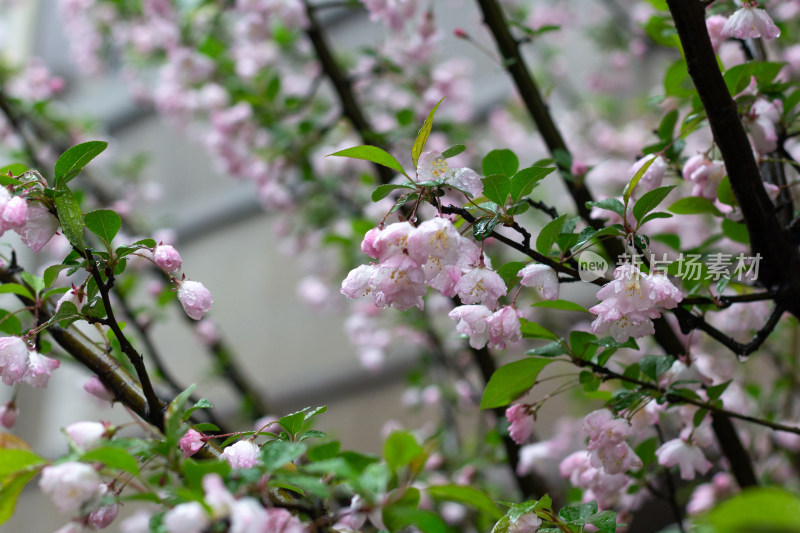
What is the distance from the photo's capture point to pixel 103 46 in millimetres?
2486

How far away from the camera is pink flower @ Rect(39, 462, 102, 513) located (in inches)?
16.6

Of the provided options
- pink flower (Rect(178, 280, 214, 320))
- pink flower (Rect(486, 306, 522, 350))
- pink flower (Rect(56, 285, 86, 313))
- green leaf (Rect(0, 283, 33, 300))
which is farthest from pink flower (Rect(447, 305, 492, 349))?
green leaf (Rect(0, 283, 33, 300))

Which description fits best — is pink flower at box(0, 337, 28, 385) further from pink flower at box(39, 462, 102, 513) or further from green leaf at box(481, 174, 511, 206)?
green leaf at box(481, 174, 511, 206)

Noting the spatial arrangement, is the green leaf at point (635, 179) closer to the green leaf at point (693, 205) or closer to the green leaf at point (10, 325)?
→ the green leaf at point (693, 205)

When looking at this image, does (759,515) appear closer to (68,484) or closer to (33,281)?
(68,484)

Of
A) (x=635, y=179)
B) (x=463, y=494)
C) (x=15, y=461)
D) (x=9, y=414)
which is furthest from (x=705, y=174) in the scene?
(x=9, y=414)

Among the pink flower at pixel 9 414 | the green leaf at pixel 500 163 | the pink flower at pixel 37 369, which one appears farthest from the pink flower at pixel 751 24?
the pink flower at pixel 9 414

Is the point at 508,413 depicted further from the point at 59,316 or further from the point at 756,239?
the point at 59,316

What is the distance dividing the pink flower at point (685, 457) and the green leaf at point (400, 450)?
42cm

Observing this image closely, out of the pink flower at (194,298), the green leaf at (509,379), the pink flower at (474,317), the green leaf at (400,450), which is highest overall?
the pink flower at (194,298)

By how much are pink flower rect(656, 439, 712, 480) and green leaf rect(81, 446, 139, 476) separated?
0.57 meters

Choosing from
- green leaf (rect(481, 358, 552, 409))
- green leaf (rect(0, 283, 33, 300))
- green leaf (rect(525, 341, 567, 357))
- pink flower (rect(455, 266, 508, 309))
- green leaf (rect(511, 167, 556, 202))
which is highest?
green leaf (rect(0, 283, 33, 300))

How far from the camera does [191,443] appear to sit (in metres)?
0.56

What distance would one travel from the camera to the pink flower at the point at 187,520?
391 millimetres
